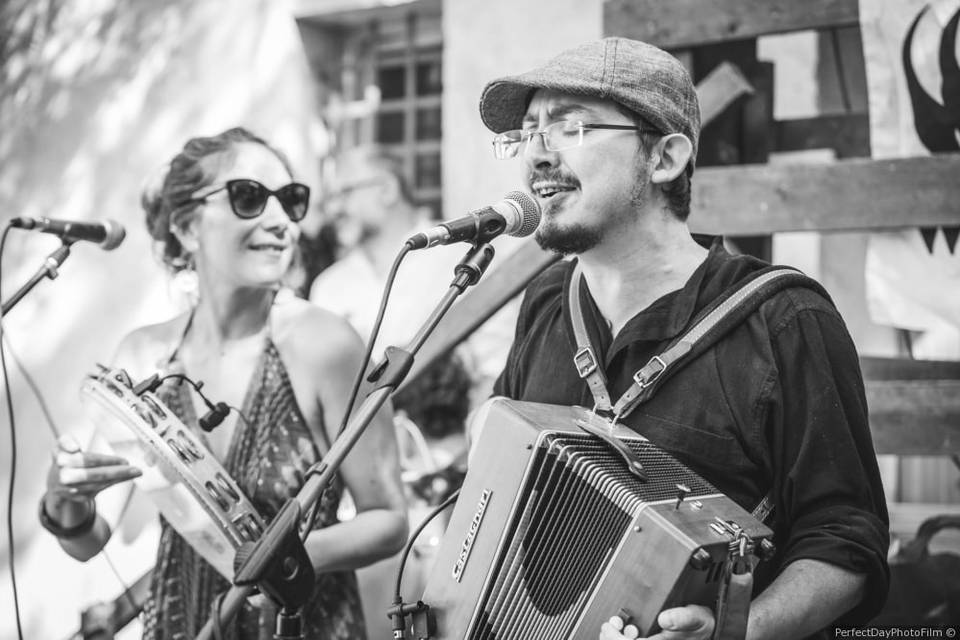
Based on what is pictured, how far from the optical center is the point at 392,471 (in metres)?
3.10

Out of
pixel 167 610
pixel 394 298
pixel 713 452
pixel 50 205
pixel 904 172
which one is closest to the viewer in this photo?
pixel 713 452

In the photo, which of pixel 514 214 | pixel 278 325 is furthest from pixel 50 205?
pixel 514 214

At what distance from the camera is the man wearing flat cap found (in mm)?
2232

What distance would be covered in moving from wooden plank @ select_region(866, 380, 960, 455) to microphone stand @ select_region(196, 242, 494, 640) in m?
1.79

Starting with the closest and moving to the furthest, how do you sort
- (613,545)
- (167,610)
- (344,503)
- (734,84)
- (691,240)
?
(613,545), (691,240), (167,610), (734,84), (344,503)

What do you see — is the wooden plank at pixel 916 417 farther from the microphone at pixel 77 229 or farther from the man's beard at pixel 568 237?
the microphone at pixel 77 229

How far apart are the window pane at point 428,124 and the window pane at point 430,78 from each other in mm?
112

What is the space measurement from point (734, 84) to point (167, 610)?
8.16 feet

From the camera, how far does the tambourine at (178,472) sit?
273 centimetres

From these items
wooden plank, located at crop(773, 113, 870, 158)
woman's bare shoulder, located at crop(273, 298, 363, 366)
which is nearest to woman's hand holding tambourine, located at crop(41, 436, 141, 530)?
woman's bare shoulder, located at crop(273, 298, 363, 366)

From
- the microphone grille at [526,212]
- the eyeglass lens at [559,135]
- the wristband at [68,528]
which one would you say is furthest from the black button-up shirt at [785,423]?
the wristband at [68,528]

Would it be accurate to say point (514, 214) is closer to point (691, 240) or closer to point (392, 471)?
point (691, 240)

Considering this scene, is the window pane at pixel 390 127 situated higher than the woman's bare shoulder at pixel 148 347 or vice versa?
the window pane at pixel 390 127

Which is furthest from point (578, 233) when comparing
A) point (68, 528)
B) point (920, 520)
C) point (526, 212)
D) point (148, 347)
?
point (920, 520)
